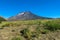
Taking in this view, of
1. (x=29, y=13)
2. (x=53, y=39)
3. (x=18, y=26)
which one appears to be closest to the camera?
(x=53, y=39)

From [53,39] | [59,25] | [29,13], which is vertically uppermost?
[29,13]

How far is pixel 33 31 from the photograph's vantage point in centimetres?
2067

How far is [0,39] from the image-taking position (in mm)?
19203

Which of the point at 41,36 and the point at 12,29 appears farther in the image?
the point at 12,29

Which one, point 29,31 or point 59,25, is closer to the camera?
point 29,31

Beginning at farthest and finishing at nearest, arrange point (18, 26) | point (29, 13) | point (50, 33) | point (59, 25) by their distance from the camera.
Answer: point (29, 13) → point (18, 26) → point (59, 25) → point (50, 33)

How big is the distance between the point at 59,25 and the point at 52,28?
1136mm

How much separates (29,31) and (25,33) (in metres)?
0.50

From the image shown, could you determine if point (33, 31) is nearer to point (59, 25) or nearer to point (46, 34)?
point (46, 34)

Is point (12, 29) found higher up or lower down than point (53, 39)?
higher up

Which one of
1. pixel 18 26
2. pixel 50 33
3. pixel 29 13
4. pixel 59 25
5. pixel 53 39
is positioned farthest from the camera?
pixel 29 13

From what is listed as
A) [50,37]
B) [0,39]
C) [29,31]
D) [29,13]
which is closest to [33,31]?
[29,31]

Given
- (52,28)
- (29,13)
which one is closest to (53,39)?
Result: (52,28)

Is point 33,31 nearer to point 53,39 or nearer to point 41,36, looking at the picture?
point 41,36
